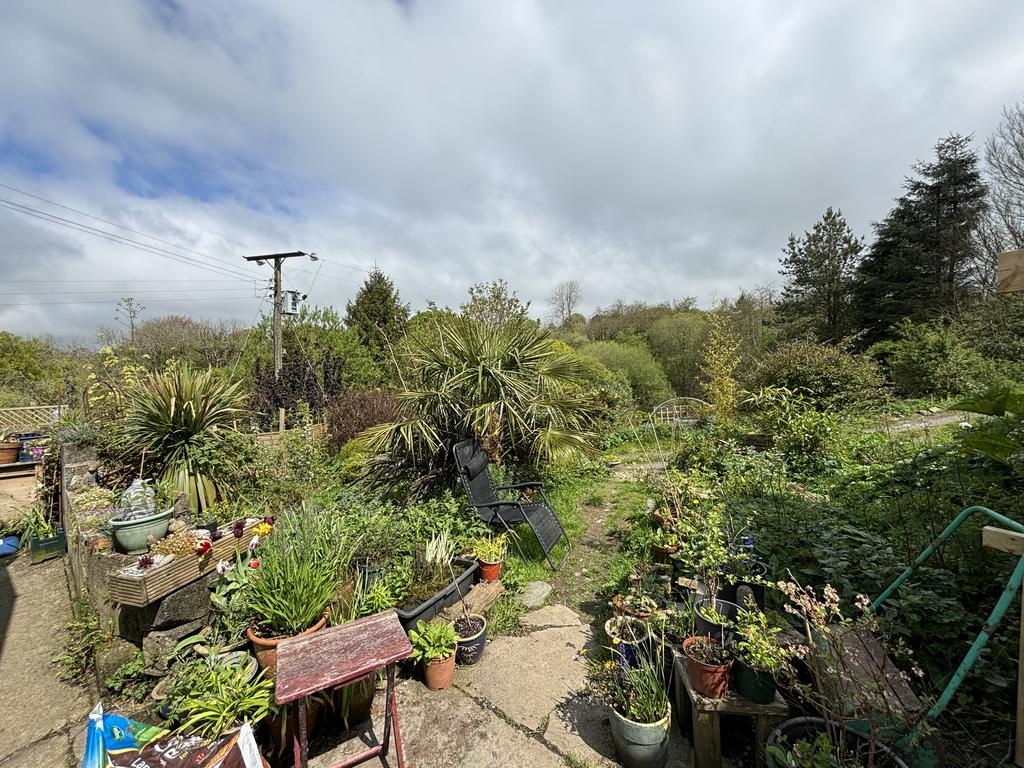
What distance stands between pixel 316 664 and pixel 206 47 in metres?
5.53

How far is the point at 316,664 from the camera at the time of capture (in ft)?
4.90

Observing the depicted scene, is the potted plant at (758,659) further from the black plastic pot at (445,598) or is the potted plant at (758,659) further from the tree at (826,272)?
the tree at (826,272)

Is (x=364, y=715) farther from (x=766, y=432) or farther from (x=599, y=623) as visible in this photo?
(x=766, y=432)

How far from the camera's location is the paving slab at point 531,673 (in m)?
2.00

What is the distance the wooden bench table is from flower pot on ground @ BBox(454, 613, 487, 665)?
1.13m

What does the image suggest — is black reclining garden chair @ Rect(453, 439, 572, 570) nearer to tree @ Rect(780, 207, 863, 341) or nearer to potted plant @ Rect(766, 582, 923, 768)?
potted plant @ Rect(766, 582, 923, 768)

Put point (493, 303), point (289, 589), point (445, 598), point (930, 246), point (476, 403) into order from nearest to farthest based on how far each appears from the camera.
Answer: point (289, 589)
point (445, 598)
point (476, 403)
point (493, 303)
point (930, 246)

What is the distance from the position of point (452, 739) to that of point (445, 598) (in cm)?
74

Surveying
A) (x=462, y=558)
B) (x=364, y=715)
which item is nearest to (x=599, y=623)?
(x=462, y=558)

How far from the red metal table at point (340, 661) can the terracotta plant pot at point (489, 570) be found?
40.9 inches

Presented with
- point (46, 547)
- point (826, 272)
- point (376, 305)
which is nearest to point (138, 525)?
point (46, 547)

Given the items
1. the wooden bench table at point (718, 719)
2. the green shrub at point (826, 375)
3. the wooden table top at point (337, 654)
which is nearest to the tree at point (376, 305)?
the green shrub at point (826, 375)

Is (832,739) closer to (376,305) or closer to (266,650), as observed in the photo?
(266,650)

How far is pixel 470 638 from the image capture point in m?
2.25
